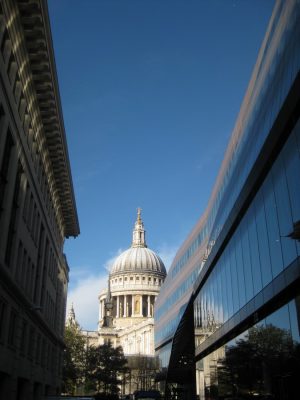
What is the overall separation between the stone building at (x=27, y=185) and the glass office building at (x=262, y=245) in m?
11.9

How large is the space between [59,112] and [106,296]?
141m

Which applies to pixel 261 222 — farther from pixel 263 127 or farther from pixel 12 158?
pixel 12 158

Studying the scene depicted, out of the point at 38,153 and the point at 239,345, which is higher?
the point at 38,153

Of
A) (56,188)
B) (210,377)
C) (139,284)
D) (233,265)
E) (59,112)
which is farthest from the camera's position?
(139,284)

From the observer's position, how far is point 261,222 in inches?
995

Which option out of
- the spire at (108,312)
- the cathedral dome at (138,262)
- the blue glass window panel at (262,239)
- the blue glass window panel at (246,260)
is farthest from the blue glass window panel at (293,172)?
the cathedral dome at (138,262)

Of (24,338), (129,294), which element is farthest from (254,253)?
(129,294)

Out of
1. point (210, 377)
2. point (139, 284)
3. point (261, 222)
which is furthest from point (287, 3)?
point (139, 284)

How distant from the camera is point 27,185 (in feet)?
113

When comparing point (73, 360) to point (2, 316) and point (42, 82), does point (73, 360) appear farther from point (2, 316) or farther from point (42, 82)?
point (42, 82)

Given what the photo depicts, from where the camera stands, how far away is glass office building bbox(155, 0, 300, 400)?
68.5 feet

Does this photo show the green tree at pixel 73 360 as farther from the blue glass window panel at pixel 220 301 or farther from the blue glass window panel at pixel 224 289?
the blue glass window panel at pixel 224 289

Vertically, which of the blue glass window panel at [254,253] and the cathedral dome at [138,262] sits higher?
the cathedral dome at [138,262]

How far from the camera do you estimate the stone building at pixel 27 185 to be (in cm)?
2645
